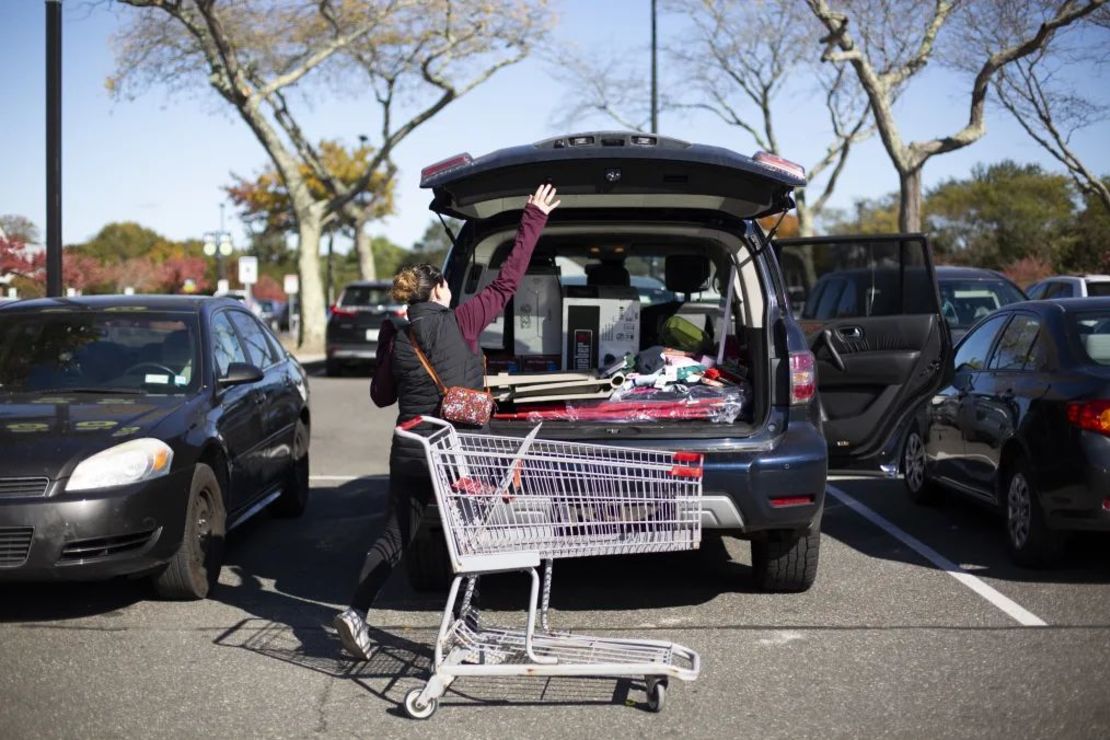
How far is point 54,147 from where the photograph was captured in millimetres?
13992

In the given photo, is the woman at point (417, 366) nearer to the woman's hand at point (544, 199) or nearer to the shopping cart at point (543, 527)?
the woman's hand at point (544, 199)

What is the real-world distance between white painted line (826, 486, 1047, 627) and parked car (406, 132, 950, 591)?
0.72 m

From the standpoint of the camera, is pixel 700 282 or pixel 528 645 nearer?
pixel 528 645

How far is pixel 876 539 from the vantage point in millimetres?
8055

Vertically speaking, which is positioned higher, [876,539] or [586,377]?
[586,377]

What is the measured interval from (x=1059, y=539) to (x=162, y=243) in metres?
76.8

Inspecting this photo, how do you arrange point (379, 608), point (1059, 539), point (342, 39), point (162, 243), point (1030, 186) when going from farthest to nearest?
1. point (162, 243)
2. point (1030, 186)
3. point (342, 39)
4. point (1059, 539)
5. point (379, 608)

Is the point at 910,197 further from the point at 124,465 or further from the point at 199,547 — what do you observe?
the point at 124,465

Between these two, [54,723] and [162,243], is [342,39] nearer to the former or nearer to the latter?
[54,723]

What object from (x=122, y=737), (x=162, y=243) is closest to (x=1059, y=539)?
(x=122, y=737)

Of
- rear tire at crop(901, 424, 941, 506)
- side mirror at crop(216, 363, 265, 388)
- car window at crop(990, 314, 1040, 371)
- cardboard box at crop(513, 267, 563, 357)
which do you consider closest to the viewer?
side mirror at crop(216, 363, 265, 388)

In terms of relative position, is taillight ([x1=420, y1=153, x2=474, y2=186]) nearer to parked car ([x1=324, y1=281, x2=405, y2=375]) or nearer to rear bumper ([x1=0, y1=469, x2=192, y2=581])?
rear bumper ([x1=0, y1=469, x2=192, y2=581])

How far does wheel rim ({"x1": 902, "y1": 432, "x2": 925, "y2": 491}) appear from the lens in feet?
30.2

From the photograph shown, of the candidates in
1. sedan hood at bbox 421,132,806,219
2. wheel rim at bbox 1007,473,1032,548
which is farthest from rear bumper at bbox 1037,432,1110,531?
sedan hood at bbox 421,132,806,219
